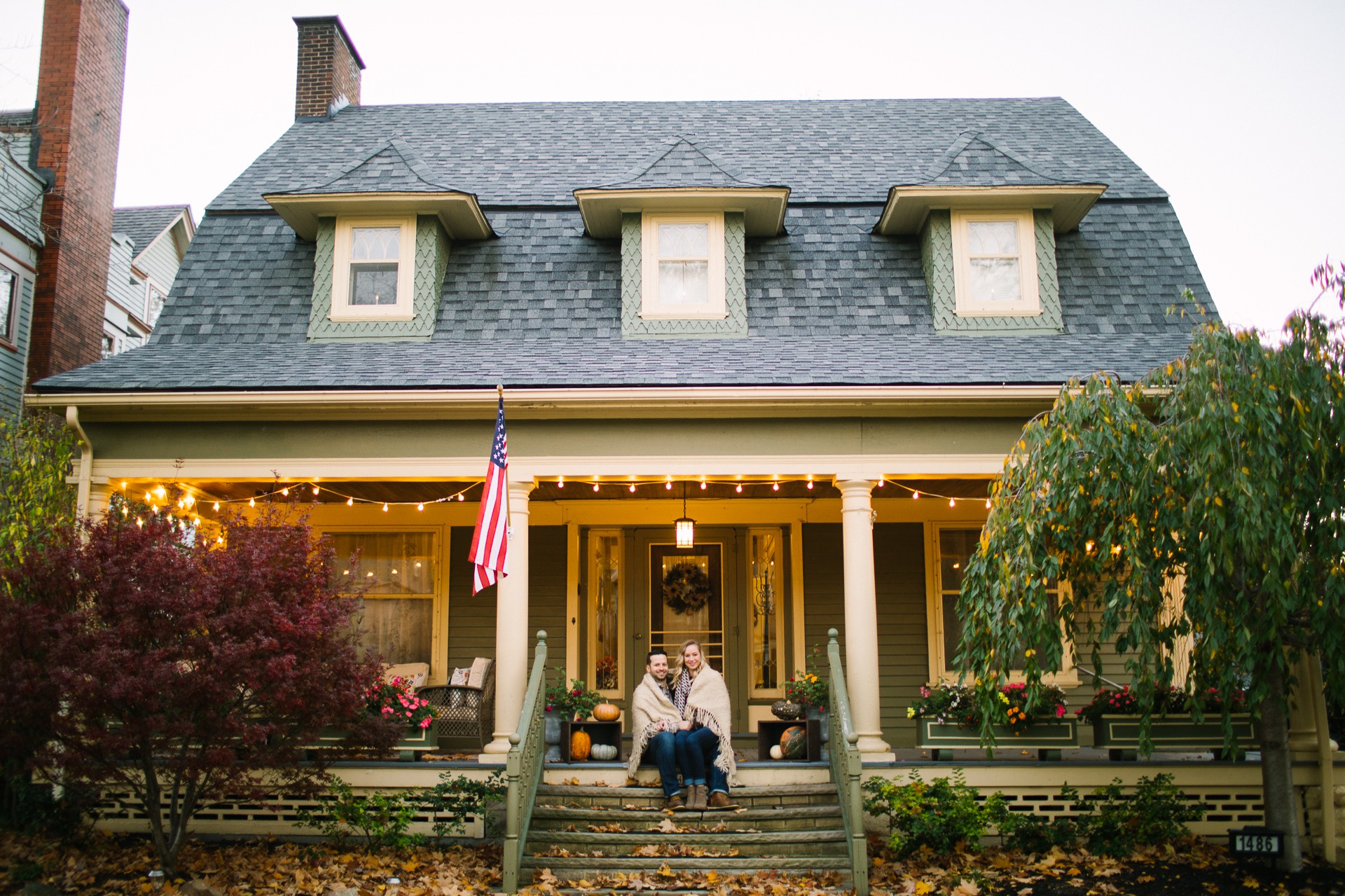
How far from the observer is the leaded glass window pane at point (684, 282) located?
10.5 m

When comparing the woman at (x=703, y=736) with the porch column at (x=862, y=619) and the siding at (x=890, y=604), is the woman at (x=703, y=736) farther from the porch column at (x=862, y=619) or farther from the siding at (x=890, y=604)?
the siding at (x=890, y=604)

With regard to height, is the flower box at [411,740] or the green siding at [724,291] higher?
the green siding at [724,291]

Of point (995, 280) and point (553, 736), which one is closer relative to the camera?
point (553, 736)

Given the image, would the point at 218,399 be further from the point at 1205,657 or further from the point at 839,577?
Answer: the point at 1205,657

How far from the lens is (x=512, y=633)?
8.67 m

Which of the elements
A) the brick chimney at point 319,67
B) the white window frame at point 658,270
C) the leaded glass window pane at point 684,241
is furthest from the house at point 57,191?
the leaded glass window pane at point 684,241

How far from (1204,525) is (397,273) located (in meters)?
7.66

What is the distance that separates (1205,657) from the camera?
22.5 feet

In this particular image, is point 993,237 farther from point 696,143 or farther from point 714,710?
point 714,710

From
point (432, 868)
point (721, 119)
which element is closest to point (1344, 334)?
point (432, 868)

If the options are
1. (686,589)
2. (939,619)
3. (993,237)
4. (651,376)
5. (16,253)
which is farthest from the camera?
(16,253)

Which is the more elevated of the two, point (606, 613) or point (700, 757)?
point (606, 613)

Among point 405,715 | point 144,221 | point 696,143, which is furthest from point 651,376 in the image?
point 144,221

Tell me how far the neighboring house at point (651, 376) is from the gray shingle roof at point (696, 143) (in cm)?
10
